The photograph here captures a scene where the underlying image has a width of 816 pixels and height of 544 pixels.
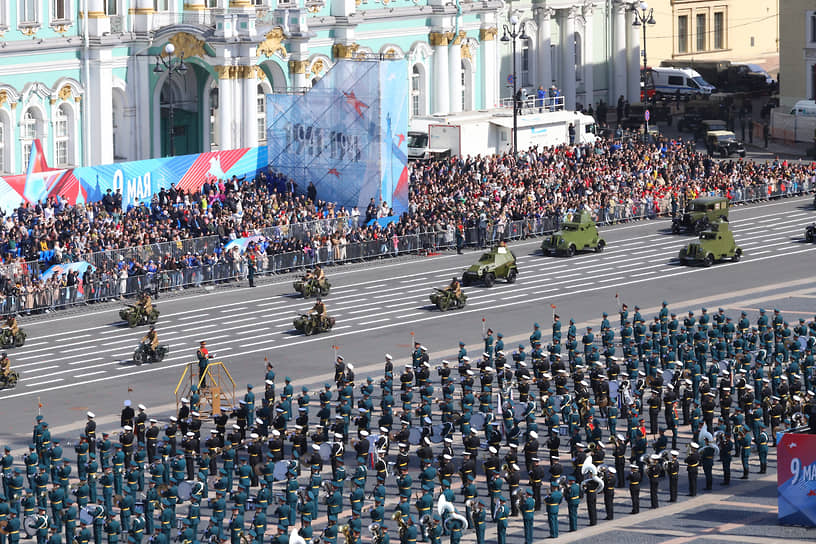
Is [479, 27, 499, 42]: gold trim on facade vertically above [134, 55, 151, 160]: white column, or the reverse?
[479, 27, 499, 42]: gold trim on facade

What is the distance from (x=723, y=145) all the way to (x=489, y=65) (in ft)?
44.3

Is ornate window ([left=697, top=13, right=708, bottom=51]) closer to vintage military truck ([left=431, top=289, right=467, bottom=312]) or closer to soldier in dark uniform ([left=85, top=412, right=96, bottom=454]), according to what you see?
vintage military truck ([left=431, top=289, right=467, bottom=312])

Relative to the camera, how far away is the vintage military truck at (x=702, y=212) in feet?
259

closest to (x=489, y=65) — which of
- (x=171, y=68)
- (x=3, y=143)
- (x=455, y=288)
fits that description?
(x=171, y=68)

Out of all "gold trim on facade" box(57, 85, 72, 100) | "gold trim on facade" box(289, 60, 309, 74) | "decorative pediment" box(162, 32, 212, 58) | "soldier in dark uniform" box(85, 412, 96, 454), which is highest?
"decorative pediment" box(162, 32, 212, 58)

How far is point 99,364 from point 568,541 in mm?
21945

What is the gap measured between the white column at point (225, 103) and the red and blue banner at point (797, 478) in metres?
47.6

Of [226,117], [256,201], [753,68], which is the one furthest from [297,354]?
[753,68]

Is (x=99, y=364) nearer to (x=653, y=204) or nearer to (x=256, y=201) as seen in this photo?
(x=256, y=201)

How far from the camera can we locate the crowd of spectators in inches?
2667

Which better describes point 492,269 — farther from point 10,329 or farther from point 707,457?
point 707,457

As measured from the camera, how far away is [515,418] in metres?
48.1

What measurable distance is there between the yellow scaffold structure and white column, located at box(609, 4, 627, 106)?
64073 millimetres

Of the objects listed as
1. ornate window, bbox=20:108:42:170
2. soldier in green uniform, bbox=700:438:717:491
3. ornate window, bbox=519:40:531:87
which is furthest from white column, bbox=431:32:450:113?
soldier in green uniform, bbox=700:438:717:491
